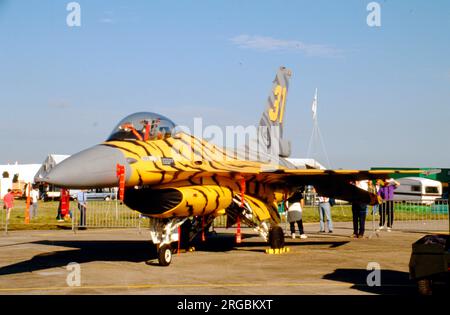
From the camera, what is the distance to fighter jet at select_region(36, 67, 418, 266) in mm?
12633

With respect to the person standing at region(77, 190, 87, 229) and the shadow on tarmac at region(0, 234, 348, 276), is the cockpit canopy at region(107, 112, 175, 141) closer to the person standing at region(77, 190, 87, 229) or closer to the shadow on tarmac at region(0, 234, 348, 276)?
the shadow on tarmac at region(0, 234, 348, 276)

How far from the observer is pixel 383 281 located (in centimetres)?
1170

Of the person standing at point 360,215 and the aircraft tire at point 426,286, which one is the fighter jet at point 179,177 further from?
the aircraft tire at point 426,286

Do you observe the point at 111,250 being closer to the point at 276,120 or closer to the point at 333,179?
the point at 333,179

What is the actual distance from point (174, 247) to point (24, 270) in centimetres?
546

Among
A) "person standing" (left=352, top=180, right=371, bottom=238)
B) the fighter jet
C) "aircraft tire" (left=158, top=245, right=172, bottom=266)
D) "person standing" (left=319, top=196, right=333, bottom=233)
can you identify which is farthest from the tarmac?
"person standing" (left=319, top=196, right=333, bottom=233)

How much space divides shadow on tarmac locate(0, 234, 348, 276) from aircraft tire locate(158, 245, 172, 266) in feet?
1.70

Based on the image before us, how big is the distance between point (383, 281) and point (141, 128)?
248 inches

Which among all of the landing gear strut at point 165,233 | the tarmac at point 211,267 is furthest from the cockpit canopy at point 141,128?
the tarmac at point 211,267

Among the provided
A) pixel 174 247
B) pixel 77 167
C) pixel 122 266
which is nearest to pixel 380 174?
pixel 174 247

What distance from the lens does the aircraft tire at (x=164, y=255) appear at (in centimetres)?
1418

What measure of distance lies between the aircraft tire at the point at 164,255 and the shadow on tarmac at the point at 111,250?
0.52 meters
